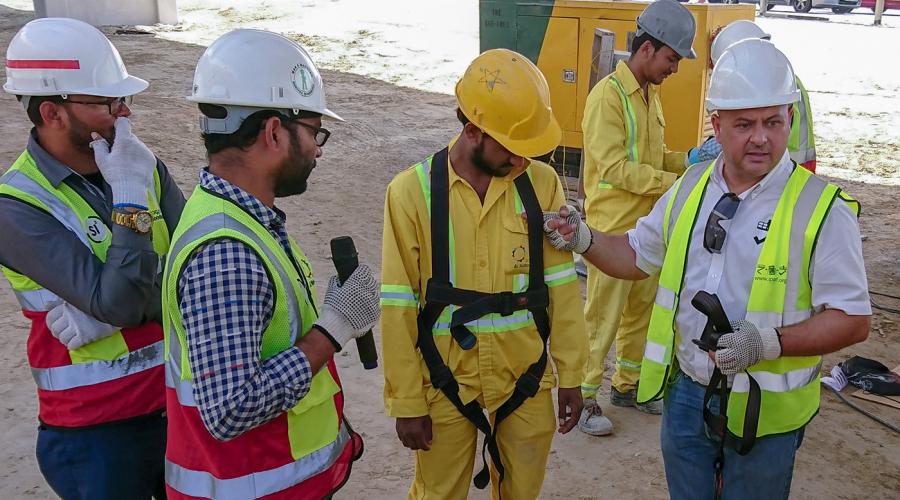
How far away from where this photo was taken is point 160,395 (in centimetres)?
295

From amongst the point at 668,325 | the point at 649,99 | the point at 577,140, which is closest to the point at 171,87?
the point at 577,140

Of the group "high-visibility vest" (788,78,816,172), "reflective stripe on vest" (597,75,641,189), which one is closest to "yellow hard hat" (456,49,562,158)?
"reflective stripe on vest" (597,75,641,189)

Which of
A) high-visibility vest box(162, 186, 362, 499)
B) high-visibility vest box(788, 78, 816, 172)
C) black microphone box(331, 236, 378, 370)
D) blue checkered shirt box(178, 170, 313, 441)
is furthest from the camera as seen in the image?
high-visibility vest box(788, 78, 816, 172)

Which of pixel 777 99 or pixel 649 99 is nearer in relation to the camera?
pixel 777 99

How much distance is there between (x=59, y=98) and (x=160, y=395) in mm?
1114

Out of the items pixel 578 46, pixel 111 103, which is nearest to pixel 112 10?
pixel 578 46

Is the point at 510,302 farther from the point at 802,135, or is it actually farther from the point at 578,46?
the point at 578,46

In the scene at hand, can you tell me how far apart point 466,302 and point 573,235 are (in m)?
0.49

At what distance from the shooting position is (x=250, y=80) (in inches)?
92.8

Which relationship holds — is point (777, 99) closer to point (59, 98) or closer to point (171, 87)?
point (59, 98)

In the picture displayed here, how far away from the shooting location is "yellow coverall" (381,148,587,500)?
309cm

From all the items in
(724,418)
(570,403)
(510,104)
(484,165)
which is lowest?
(570,403)

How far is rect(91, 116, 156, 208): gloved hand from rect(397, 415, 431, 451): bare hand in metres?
1.25

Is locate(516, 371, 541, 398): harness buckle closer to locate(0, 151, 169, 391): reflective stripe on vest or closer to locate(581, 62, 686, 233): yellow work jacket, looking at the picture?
locate(0, 151, 169, 391): reflective stripe on vest
